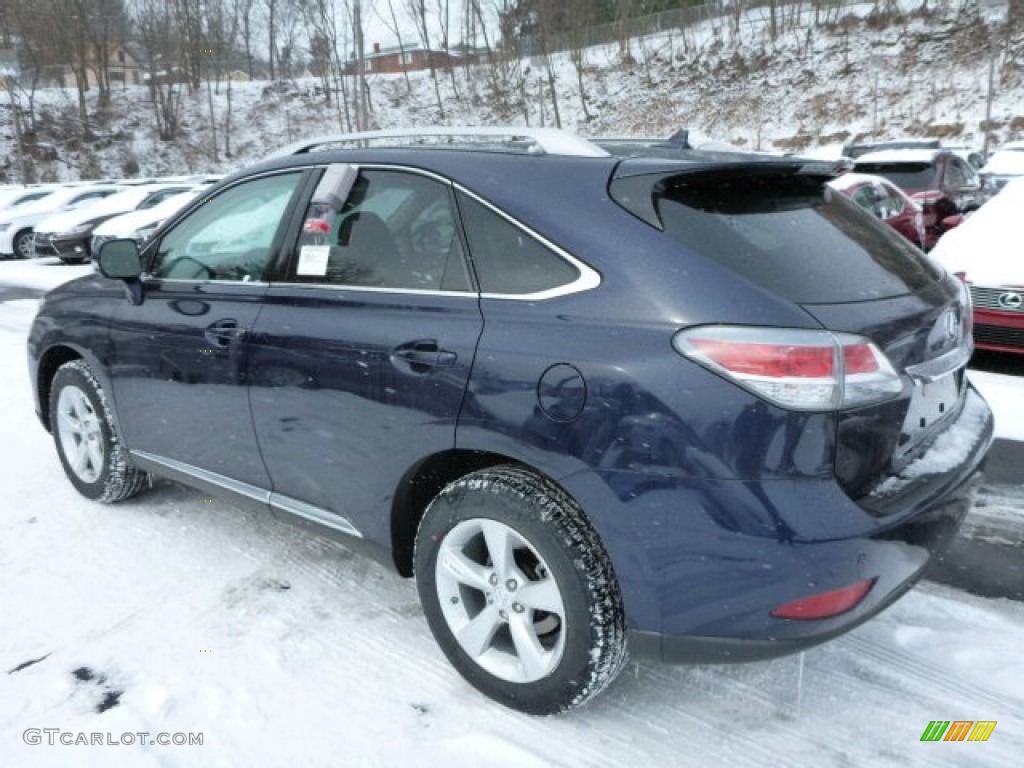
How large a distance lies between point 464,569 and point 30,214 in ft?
66.0

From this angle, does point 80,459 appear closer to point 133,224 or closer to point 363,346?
point 363,346

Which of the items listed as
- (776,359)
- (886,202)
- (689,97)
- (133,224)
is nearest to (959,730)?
(776,359)

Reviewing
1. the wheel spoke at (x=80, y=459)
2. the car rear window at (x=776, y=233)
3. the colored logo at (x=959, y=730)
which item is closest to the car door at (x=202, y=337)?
the wheel spoke at (x=80, y=459)

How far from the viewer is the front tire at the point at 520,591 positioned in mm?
→ 2320

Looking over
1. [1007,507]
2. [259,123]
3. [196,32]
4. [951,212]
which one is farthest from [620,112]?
[1007,507]

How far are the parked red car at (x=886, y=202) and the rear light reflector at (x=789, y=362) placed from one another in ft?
26.5

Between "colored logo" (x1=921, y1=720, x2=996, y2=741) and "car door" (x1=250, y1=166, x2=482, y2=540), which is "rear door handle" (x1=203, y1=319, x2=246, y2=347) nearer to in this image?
"car door" (x1=250, y1=166, x2=482, y2=540)

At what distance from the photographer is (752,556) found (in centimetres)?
208

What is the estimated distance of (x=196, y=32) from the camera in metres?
47.2

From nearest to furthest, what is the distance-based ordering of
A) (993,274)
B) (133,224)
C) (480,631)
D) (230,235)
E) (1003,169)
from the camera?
(480,631) < (230,235) < (993,274) < (133,224) < (1003,169)

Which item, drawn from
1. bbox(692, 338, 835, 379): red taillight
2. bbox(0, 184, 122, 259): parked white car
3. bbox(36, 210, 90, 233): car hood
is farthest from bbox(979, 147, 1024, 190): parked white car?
bbox(0, 184, 122, 259): parked white car

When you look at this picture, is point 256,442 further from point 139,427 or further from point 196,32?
point 196,32

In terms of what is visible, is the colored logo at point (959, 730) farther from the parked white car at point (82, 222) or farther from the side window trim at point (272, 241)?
the parked white car at point (82, 222)

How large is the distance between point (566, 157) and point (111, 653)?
7.43 ft
